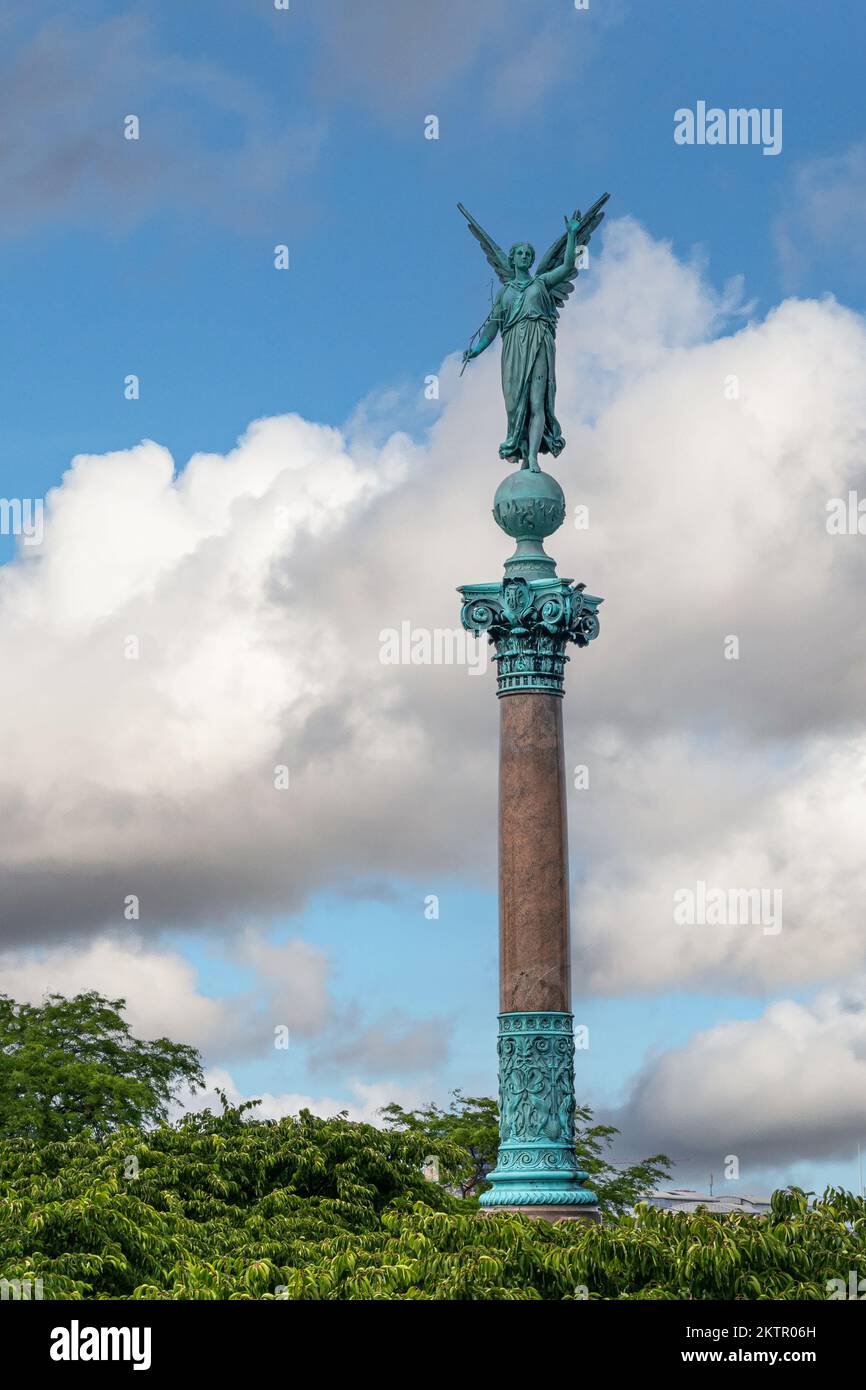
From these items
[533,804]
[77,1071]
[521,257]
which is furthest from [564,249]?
[77,1071]

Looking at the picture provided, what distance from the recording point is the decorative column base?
30156 millimetres

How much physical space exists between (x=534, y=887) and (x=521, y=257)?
10836 mm

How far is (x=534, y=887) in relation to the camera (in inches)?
1222

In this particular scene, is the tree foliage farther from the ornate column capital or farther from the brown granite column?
the ornate column capital

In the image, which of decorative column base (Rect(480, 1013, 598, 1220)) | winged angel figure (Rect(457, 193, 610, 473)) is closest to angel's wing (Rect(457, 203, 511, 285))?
winged angel figure (Rect(457, 193, 610, 473))

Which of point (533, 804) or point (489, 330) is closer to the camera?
point (533, 804)

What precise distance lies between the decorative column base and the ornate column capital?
516 cm

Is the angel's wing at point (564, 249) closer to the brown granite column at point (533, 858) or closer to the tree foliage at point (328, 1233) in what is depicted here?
the brown granite column at point (533, 858)

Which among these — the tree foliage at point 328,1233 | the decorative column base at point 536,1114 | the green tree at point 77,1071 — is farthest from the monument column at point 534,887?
the green tree at point 77,1071

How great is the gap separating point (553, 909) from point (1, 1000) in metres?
39.5

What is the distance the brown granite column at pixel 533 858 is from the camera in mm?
30875

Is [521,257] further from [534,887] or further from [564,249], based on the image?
[534,887]
